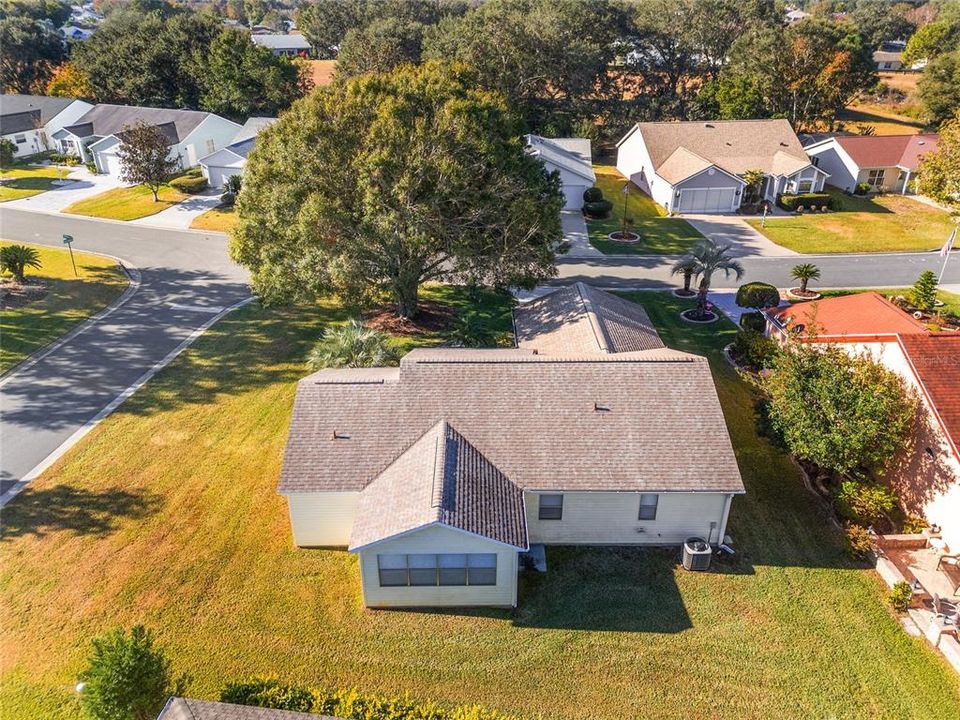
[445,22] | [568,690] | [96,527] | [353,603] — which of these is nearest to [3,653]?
[96,527]

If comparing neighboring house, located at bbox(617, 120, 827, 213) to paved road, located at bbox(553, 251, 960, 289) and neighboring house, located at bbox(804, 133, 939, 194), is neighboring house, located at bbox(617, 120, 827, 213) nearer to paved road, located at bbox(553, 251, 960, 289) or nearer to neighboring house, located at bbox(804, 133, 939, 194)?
neighboring house, located at bbox(804, 133, 939, 194)

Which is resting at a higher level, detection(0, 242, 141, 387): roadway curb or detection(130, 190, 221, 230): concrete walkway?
detection(130, 190, 221, 230): concrete walkway

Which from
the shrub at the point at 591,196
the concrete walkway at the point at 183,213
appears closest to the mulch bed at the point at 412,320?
the shrub at the point at 591,196

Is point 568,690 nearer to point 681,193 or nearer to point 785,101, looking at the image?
point 681,193

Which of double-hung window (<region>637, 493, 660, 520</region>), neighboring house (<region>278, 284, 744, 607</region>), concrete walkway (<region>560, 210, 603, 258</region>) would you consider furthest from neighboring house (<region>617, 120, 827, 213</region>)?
double-hung window (<region>637, 493, 660, 520</region>)

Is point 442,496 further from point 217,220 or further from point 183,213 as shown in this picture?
point 183,213

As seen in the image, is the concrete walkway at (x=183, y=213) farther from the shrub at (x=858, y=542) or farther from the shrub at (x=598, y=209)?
the shrub at (x=858, y=542)

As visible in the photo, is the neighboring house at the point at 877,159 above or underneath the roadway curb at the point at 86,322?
above
